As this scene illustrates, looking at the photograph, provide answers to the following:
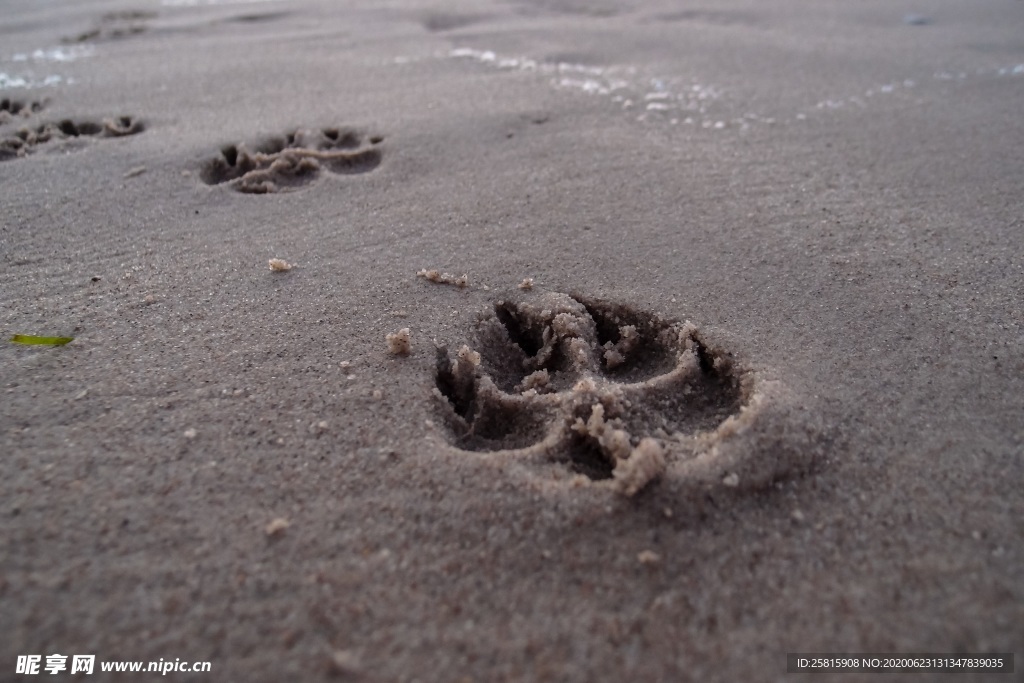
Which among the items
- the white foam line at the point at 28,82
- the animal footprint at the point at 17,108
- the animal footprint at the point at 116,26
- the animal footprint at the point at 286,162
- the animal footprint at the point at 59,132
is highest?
the animal footprint at the point at 116,26

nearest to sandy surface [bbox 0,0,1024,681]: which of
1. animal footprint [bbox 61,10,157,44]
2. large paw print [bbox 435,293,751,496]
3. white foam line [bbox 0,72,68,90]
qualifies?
large paw print [bbox 435,293,751,496]

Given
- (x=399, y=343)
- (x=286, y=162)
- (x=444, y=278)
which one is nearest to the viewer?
(x=399, y=343)

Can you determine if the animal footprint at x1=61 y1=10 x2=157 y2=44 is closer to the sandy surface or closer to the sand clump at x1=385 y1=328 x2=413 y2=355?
the sandy surface

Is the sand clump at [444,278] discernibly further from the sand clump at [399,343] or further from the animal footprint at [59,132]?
the animal footprint at [59,132]

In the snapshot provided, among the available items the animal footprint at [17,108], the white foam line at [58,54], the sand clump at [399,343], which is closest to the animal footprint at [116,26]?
the white foam line at [58,54]

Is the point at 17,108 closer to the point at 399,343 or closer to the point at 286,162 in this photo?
the point at 286,162

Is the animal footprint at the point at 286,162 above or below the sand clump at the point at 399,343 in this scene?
above

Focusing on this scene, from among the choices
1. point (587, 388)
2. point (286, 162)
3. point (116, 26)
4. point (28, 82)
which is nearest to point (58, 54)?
point (28, 82)
